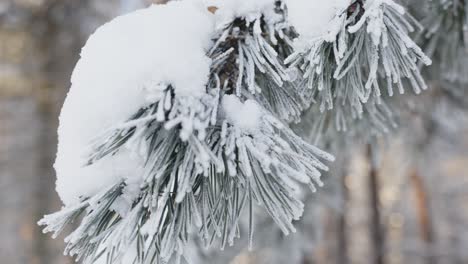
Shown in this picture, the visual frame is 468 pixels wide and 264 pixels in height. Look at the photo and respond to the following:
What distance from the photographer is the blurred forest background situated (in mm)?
3693

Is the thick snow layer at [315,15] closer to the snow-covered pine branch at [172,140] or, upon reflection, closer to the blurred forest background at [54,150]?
the snow-covered pine branch at [172,140]

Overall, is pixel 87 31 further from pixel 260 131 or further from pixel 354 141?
pixel 260 131

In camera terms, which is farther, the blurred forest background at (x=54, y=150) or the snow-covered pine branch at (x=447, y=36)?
the blurred forest background at (x=54, y=150)

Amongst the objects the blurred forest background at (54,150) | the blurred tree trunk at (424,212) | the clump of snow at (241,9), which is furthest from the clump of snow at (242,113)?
the blurred tree trunk at (424,212)

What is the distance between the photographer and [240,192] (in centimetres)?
66

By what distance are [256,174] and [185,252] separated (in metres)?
0.16

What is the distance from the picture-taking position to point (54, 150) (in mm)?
6953

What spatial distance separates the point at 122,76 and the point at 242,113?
193 mm

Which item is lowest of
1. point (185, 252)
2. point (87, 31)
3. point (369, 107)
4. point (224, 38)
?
point (369, 107)

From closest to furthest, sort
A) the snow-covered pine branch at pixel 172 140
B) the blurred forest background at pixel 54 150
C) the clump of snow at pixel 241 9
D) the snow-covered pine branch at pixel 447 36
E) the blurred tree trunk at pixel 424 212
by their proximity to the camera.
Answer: the snow-covered pine branch at pixel 172 140 < the clump of snow at pixel 241 9 < the snow-covered pine branch at pixel 447 36 < the blurred forest background at pixel 54 150 < the blurred tree trunk at pixel 424 212

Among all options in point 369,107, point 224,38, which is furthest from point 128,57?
point 369,107

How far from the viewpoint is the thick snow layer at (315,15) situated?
0.68m

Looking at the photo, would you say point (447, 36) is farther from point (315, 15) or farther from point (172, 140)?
point (172, 140)

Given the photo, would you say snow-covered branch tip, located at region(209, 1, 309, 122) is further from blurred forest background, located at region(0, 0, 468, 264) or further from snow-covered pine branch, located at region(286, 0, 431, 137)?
blurred forest background, located at region(0, 0, 468, 264)
